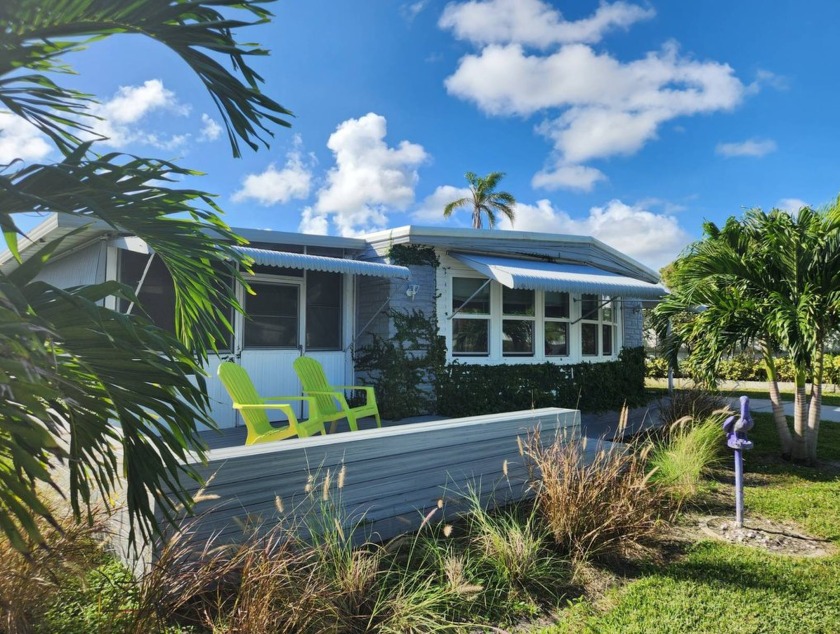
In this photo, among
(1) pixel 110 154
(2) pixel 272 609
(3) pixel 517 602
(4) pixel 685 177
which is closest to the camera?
(1) pixel 110 154

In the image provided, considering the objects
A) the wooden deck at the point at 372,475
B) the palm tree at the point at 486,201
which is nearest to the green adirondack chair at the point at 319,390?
the wooden deck at the point at 372,475

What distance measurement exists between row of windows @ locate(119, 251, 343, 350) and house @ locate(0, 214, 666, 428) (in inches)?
0.7

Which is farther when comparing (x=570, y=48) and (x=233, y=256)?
(x=570, y=48)

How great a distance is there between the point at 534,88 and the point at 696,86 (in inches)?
118

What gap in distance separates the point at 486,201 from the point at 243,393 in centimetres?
3136

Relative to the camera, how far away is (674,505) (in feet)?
18.3

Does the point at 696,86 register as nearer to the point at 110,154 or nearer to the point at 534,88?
the point at 534,88

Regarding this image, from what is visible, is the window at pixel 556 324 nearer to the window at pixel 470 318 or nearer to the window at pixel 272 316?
the window at pixel 470 318

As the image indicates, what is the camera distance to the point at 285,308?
31.9 feet

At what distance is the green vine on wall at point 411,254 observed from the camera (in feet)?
33.1

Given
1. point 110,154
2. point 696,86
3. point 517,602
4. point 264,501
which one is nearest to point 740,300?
point 696,86

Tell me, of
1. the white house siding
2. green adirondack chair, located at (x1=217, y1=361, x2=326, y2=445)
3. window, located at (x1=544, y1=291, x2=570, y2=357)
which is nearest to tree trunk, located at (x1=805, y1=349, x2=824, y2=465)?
window, located at (x1=544, y1=291, x2=570, y2=357)

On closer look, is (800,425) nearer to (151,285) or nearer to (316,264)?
(316,264)

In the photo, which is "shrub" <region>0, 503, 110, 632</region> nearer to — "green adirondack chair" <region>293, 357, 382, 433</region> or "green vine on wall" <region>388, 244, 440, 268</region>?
"green adirondack chair" <region>293, 357, 382, 433</region>
